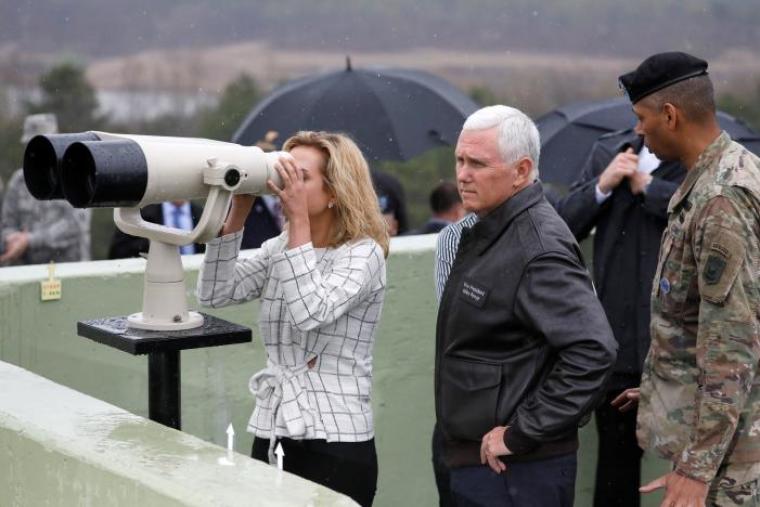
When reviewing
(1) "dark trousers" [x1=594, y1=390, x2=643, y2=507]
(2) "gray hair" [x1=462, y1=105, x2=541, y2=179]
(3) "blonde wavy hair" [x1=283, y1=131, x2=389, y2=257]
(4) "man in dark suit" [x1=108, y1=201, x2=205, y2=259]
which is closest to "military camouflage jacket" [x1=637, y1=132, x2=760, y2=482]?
(2) "gray hair" [x1=462, y1=105, x2=541, y2=179]

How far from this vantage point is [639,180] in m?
4.95

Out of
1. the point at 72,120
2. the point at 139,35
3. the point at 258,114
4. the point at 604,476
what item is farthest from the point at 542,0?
the point at 604,476

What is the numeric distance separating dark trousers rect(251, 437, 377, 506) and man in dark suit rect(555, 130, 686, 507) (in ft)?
5.21

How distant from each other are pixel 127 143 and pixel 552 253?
107cm

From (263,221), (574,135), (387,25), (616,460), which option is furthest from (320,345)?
(387,25)

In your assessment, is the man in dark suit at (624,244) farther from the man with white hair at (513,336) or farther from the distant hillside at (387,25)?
the distant hillside at (387,25)

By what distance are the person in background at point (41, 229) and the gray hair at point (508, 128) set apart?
4634 millimetres

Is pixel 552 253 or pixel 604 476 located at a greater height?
pixel 552 253

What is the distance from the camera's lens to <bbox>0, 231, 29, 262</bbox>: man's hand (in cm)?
762

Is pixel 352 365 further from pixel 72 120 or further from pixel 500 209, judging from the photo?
pixel 72 120

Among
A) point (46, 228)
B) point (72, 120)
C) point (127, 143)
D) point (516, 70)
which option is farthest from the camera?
point (516, 70)

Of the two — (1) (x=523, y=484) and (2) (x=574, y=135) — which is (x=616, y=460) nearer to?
(1) (x=523, y=484)

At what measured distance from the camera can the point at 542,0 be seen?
53.4ft

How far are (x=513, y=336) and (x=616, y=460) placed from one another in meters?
2.00
